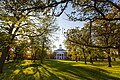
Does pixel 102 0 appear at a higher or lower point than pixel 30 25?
lower

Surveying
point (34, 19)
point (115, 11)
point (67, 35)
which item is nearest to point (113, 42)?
point (115, 11)

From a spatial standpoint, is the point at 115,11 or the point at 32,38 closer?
the point at 115,11

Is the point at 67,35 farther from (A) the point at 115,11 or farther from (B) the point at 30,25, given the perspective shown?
(B) the point at 30,25

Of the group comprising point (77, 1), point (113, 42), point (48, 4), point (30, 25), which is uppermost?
point (30, 25)

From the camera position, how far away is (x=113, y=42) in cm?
1652

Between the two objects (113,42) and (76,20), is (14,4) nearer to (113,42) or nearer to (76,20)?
(76,20)

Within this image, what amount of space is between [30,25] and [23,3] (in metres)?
19.9

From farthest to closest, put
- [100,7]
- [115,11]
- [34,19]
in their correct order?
1. [34,19]
2. [115,11]
3. [100,7]

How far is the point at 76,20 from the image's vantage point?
12.6m

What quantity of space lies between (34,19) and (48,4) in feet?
63.8

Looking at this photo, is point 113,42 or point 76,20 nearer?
point 76,20

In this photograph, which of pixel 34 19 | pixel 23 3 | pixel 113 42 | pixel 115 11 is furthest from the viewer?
pixel 34 19

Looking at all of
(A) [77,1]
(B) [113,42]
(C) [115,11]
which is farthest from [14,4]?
(B) [113,42]

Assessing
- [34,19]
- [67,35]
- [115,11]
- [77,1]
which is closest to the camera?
[77,1]
